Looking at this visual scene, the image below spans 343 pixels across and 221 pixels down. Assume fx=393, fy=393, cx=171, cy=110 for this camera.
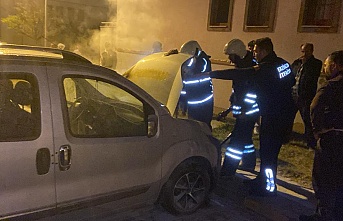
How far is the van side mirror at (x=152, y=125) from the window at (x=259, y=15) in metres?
6.92

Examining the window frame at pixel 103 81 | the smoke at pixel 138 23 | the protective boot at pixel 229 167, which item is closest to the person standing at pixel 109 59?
the smoke at pixel 138 23

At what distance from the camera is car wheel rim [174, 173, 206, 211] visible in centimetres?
415

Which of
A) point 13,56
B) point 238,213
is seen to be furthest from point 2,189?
point 238,213

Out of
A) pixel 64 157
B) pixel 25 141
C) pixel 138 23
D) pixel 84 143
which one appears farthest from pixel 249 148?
pixel 138 23

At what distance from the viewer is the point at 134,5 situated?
1503 centimetres

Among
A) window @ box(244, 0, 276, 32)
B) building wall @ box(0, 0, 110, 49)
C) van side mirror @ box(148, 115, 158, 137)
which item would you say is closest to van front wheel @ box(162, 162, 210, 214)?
van side mirror @ box(148, 115, 158, 137)

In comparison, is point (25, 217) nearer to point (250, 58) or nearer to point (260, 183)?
point (260, 183)

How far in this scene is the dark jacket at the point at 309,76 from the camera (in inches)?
288

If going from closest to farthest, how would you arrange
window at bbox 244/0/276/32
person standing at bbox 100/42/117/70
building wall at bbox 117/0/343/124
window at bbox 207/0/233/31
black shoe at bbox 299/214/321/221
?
black shoe at bbox 299/214/321/221
building wall at bbox 117/0/343/124
window at bbox 244/0/276/32
window at bbox 207/0/233/31
person standing at bbox 100/42/117/70

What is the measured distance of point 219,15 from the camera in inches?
458

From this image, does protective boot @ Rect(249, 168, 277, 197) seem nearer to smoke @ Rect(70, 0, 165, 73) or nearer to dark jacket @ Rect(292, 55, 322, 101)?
dark jacket @ Rect(292, 55, 322, 101)

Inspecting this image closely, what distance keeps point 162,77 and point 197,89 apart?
2.16 ft

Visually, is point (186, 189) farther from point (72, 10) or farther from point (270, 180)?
point (72, 10)

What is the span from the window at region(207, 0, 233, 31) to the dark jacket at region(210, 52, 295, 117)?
693 cm
